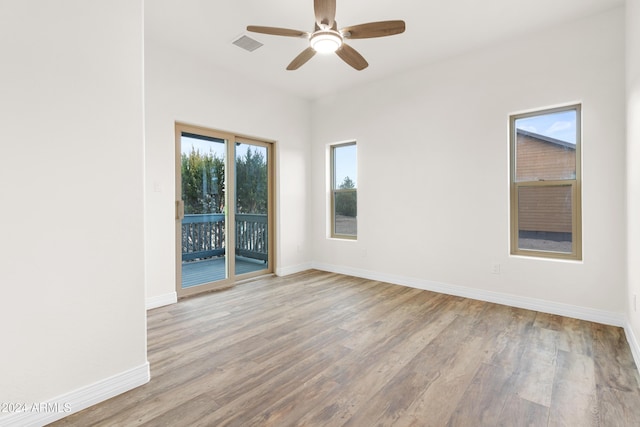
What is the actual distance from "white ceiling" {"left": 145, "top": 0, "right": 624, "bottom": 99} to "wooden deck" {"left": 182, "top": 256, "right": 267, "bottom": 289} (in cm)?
268

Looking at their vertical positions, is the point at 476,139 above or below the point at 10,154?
above

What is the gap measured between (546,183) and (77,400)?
445cm

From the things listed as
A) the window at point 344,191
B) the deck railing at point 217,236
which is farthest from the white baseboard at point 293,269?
the window at point 344,191

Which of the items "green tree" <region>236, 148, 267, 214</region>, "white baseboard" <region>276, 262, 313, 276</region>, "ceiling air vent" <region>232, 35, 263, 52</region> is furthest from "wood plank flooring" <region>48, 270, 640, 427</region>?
"ceiling air vent" <region>232, 35, 263, 52</region>

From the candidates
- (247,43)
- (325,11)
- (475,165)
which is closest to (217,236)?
(247,43)

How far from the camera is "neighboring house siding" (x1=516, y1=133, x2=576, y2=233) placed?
324 cm

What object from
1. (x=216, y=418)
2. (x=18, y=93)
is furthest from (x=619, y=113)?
(x=18, y=93)

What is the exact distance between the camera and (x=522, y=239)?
349cm

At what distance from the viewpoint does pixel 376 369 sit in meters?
2.16

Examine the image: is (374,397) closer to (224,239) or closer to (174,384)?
(174,384)

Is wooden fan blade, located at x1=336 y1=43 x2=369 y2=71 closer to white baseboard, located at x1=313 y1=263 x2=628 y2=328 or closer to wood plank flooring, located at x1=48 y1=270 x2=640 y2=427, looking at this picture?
wood plank flooring, located at x1=48 y1=270 x2=640 y2=427

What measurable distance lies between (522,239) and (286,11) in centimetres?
354

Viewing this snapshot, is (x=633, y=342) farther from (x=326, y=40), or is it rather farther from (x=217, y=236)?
(x=217, y=236)

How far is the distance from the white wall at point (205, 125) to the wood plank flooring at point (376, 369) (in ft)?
2.71
